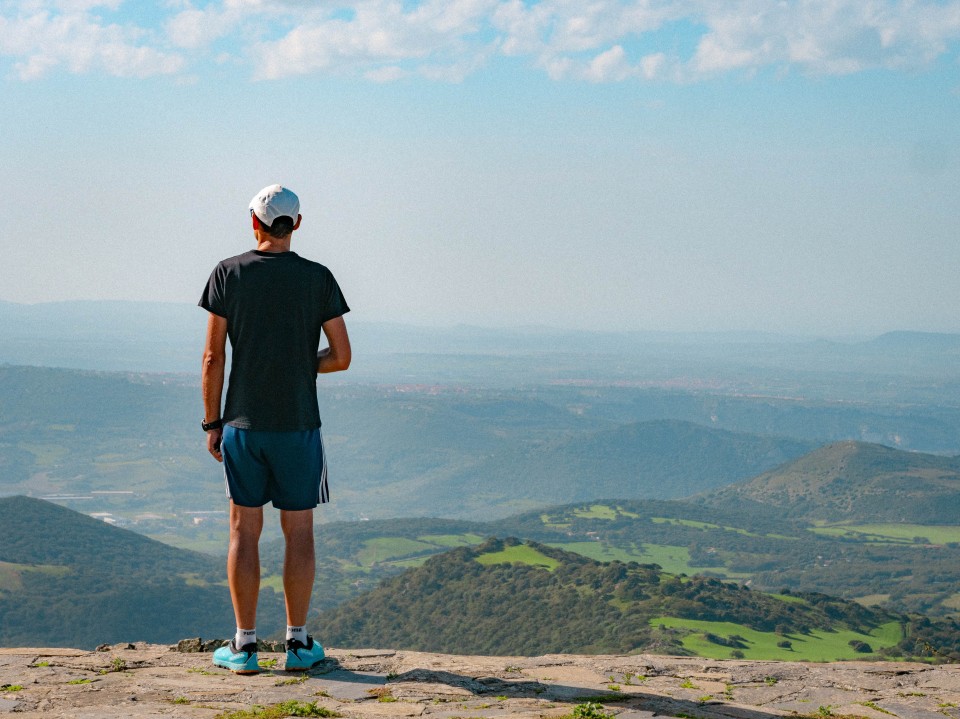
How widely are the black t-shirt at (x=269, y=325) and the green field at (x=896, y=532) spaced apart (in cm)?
18325

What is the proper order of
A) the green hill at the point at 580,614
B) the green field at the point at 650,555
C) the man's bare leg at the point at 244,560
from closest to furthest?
the man's bare leg at the point at 244,560, the green hill at the point at 580,614, the green field at the point at 650,555

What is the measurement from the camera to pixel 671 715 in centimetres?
709

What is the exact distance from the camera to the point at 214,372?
25.3 feet

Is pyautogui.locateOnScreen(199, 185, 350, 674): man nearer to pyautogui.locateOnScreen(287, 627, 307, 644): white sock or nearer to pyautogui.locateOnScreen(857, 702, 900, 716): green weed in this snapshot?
pyautogui.locateOnScreen(287, 627, 307, 644): white sock

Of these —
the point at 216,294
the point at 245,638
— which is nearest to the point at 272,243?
the point at 216,294

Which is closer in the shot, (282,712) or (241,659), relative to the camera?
(282,712)

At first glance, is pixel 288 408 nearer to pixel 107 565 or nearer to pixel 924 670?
pixel 924 670

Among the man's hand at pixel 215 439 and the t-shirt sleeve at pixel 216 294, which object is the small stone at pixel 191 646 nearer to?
the man's hand at pixel 215 439

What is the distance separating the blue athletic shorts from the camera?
7707 mm

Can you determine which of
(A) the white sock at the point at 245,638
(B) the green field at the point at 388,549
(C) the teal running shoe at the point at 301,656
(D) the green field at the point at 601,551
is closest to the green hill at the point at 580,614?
(C) the teal running shoe at the point at 301,656

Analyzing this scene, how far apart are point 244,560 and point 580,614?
2913 inches

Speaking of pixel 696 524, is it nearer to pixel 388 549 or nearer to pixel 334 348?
pixel 388 549

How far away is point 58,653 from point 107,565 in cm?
14660

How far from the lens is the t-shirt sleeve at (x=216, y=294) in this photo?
7609 mm
